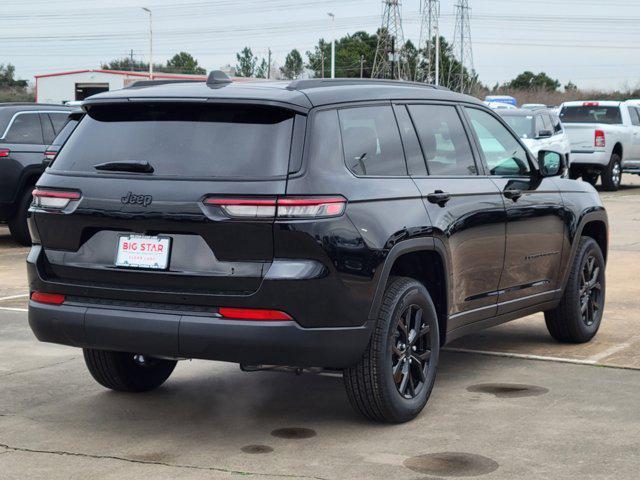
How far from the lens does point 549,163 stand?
7590mm

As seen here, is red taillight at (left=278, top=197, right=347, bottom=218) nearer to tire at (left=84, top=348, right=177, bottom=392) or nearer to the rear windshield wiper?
the rear windshield wiper

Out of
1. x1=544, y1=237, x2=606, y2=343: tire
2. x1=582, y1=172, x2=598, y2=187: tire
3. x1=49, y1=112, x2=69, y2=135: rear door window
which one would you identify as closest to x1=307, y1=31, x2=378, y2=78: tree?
x1=582, y1=172, x2=598, y2=187: tire

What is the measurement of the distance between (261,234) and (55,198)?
1.17m

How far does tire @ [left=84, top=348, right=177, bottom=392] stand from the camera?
658cm

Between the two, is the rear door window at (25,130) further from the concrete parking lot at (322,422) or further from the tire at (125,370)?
the tire at (125,370)

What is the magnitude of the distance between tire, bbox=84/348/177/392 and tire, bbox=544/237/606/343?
8.99 ft

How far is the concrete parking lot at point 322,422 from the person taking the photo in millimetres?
5238

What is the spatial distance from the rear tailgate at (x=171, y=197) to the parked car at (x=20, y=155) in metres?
9.34

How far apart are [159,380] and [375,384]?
1.68 metres

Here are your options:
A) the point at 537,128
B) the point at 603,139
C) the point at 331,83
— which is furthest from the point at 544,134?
the point at 331,83

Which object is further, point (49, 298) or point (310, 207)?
point (49, 298)

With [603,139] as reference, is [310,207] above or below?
below

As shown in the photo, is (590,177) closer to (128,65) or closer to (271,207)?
(271,207)

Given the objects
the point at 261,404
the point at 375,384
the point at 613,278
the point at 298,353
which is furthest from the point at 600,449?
the point at 613,278
